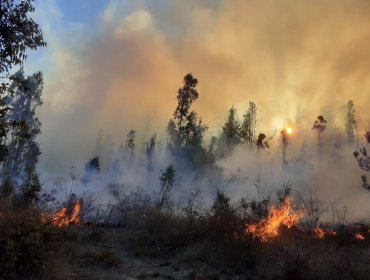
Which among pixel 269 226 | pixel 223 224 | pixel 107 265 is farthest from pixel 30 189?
pixel 269 226

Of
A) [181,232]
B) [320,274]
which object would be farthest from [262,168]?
[320,274]

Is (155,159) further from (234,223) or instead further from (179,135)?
(234,223)

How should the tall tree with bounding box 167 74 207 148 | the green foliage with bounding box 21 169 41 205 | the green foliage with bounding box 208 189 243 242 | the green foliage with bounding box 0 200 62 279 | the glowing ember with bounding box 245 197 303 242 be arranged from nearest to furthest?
the green foliage with bounding box 0 200 62 279 → the green foliage with bounding box 208 189 243 242 → the glowing ember with bounding box 245 197 303 242 → the green foliage with bounding box 21 169 41 205 → the tall tree with bounding box 167 74 207 148

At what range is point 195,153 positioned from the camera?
47.0m

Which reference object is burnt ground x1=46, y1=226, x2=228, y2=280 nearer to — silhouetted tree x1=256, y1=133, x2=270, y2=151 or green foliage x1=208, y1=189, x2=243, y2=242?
green foliage x1=208, y1=189, x2=243, y2=242

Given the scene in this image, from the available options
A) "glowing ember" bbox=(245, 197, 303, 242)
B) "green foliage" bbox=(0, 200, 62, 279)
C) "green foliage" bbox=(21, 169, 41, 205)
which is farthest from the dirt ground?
"green foliage" bbox=(21, 169, 41, 205)

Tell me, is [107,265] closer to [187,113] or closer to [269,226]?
[269,226]

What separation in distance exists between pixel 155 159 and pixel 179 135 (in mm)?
6546

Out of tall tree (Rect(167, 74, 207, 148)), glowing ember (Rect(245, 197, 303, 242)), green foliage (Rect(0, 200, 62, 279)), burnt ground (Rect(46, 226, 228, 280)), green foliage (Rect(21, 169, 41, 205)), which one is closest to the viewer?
green foliage (Rect(0, 200, 62, 279))

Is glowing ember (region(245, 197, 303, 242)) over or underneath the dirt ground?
over

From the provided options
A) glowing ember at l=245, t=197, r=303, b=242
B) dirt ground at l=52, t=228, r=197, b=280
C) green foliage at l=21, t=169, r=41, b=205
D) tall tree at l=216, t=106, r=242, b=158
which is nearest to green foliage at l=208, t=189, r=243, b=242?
glowing ember at l=245, t=197, r=303, b=242

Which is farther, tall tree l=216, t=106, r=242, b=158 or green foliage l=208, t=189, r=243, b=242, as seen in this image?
tall tree l=216, t=106, r=242, b=158

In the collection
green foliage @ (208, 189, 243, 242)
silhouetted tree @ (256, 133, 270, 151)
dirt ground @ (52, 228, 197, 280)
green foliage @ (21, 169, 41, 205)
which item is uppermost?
silhouetted tree @ (256, 133, 270, 151)

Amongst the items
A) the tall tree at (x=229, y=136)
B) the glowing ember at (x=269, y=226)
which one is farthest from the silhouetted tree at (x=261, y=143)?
the glowing ember at (x=269, y=226)
